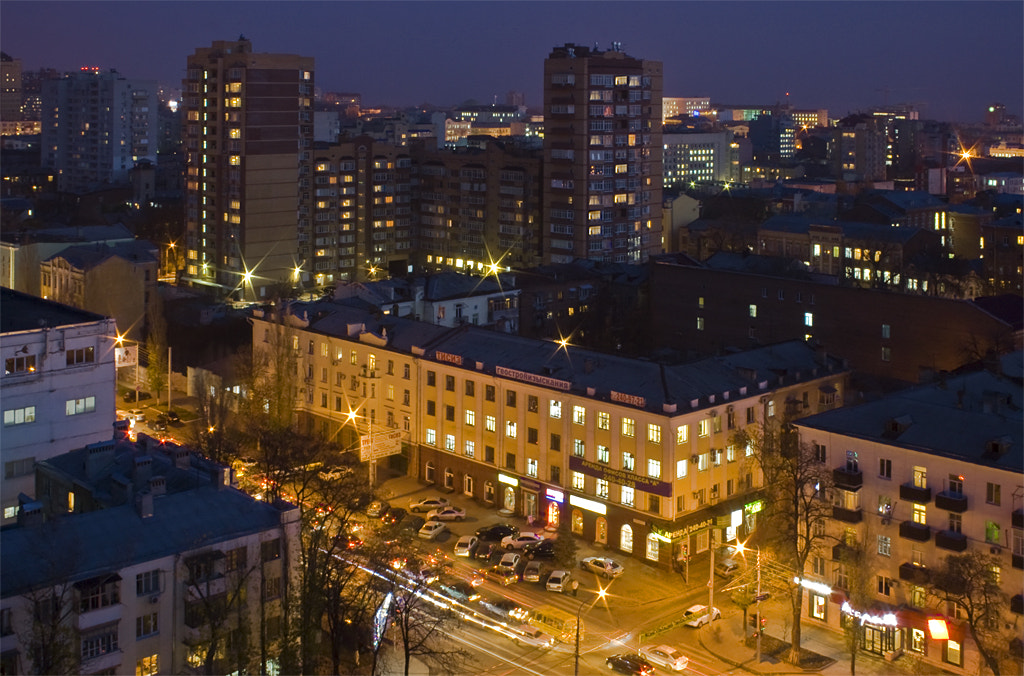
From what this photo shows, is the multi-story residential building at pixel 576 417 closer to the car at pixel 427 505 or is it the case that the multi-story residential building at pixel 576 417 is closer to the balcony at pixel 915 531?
the car at pixel 427 505

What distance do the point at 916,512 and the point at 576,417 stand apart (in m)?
10.2

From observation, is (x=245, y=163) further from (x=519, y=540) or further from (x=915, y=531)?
(x=915, y=531)

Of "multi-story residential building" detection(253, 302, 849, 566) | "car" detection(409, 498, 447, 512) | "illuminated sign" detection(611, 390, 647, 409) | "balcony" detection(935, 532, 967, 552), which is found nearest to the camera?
"balcony" detection(935, 532, 967, 552)

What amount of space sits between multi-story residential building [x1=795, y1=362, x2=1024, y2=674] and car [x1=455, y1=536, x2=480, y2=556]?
28.0 ft

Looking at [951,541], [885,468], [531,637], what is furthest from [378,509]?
[951,541]

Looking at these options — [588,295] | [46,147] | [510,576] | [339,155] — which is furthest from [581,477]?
[46,147]

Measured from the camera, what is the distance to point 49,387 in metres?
30.7

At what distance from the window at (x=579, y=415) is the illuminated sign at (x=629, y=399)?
1.09 meters

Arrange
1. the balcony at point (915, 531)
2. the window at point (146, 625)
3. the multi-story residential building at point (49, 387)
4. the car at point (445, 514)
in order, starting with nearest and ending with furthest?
the window at point (146, 625)
the balcony at point (915, 531)
the multi-story residential building at point (49, 387)
the car at point (445, 514)

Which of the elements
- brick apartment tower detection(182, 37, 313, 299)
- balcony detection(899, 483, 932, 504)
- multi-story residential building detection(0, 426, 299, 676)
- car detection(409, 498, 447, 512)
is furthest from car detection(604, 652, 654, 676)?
brick apartment tower detection(182, 37, 313, 299)

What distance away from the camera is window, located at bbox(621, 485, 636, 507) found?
30.9 meters

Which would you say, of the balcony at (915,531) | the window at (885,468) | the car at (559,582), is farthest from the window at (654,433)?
the balcony at (915,531)

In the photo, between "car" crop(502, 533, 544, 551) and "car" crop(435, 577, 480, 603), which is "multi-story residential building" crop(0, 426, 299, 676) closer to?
"car" crop(435, 577, 480, 603)

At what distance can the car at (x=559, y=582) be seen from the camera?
28031mm
